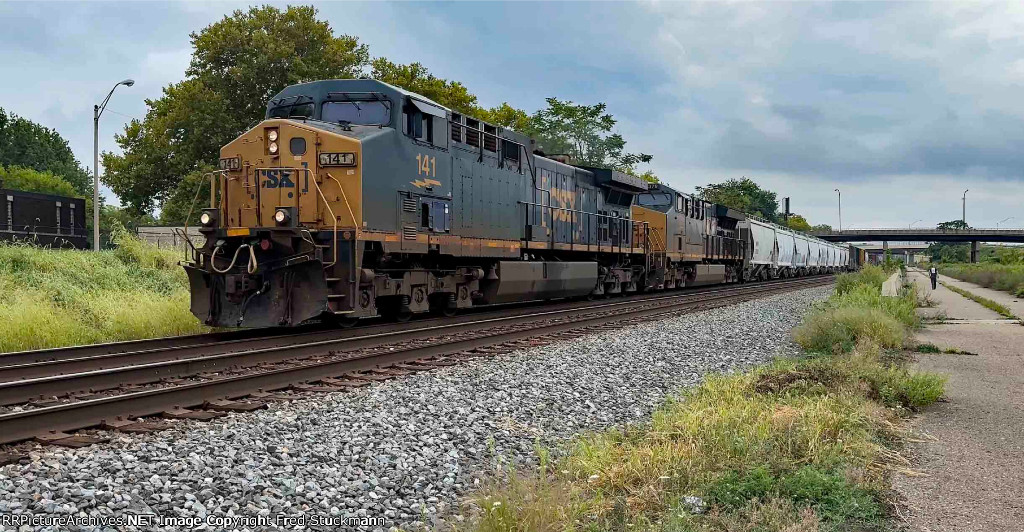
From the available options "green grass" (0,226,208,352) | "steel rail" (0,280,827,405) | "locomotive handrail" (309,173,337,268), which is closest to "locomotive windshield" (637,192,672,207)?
"steel rail" (0,280,827,405)

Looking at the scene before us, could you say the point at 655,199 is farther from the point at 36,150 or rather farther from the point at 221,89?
the point at 36,150

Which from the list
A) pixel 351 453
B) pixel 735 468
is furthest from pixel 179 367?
pixel 735 468

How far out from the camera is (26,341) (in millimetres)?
9742

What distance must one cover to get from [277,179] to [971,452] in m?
8.76

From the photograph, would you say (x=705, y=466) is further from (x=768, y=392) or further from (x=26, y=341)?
(x=26, y=341)

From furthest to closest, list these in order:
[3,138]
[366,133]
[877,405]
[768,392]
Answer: [3,138]
[366,133]
[768,392]
[877,405]

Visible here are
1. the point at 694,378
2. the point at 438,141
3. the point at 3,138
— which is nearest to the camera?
the point at 694,378

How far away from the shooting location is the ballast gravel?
3.68 metres

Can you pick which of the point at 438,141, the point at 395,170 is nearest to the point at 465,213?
the point at 438,141

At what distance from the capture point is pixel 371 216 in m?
10.4

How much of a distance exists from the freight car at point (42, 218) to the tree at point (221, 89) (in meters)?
6.71

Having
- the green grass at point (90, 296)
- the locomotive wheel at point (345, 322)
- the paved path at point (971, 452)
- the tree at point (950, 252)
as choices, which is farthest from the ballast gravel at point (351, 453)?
the tree at point (950, 252)

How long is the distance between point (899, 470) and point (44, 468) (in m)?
5.12

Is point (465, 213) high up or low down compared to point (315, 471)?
up
